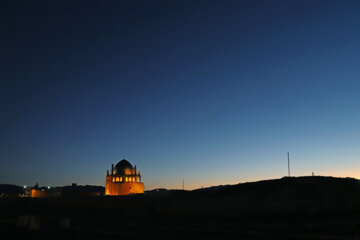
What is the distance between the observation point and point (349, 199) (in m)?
29.0

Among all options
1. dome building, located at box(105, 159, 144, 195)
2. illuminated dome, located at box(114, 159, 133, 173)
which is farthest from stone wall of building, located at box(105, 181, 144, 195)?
illuminated dome, located at box(114, 159, 133, 173)

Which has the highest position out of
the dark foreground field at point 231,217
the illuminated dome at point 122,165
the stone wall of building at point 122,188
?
the illuminated dome at point 122,165

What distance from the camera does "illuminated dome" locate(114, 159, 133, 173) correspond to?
8294 centimetres

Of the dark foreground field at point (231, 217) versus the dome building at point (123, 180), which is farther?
the dome building at point (123, 180)

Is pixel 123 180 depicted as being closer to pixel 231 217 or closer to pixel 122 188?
pixel 122 188

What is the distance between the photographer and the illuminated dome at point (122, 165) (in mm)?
82938

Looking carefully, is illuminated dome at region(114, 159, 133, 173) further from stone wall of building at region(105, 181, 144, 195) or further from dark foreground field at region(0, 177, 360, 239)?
dark foreground field at region(0, 177, 360, 239)

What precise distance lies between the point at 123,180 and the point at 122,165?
4.03 meters

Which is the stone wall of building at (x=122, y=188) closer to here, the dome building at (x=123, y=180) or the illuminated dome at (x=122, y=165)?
the dome building at (x=123, y=180)

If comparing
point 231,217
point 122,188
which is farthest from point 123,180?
point 231,217

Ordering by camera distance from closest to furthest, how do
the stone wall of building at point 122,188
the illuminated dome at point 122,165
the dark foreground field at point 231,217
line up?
the dark foreground field at point 231,217 < the stone wall of building at point 122,188 < the illuminated dome at point 122,165

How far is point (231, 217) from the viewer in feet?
93.1

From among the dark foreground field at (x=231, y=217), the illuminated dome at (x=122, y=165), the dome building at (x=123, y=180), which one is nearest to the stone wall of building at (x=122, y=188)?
the dome building at (x=123, y=180)

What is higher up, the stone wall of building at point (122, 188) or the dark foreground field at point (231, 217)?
the dark foreground field at point (231, 217)
